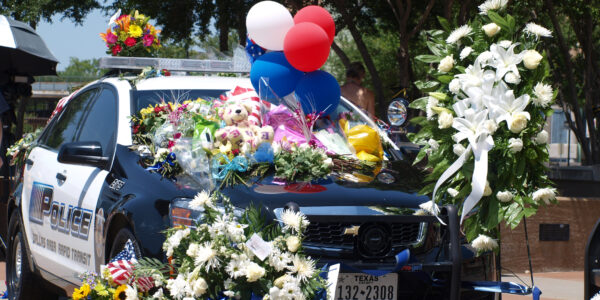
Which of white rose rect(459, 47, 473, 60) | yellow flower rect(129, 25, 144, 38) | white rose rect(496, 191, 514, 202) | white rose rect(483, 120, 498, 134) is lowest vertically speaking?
white rose rect(496, 191, 514, 202)

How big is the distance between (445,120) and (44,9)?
14.5 meters

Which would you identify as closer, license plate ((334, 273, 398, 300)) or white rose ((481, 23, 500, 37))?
white rose ((481, 23, 500, 37))

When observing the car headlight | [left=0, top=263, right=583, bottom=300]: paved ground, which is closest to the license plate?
the car headlight

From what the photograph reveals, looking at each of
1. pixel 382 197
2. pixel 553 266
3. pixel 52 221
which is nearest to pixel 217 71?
pixel 52 221

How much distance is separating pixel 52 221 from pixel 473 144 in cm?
351

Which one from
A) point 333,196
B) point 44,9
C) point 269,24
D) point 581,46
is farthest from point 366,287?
point 581,46

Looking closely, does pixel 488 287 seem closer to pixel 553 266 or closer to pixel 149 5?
pixel 553 266

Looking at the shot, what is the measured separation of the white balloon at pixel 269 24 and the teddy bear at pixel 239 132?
0.83 metres

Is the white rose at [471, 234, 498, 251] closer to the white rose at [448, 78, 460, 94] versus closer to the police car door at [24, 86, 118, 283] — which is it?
the white rose at [448, 78, 460, 94]

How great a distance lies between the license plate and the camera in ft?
15.4

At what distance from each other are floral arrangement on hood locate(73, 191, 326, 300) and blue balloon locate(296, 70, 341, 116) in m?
1.90

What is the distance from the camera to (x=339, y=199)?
4953 mm

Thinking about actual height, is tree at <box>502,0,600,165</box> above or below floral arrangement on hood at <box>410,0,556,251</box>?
above

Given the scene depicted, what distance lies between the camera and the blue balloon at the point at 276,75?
610 cm
